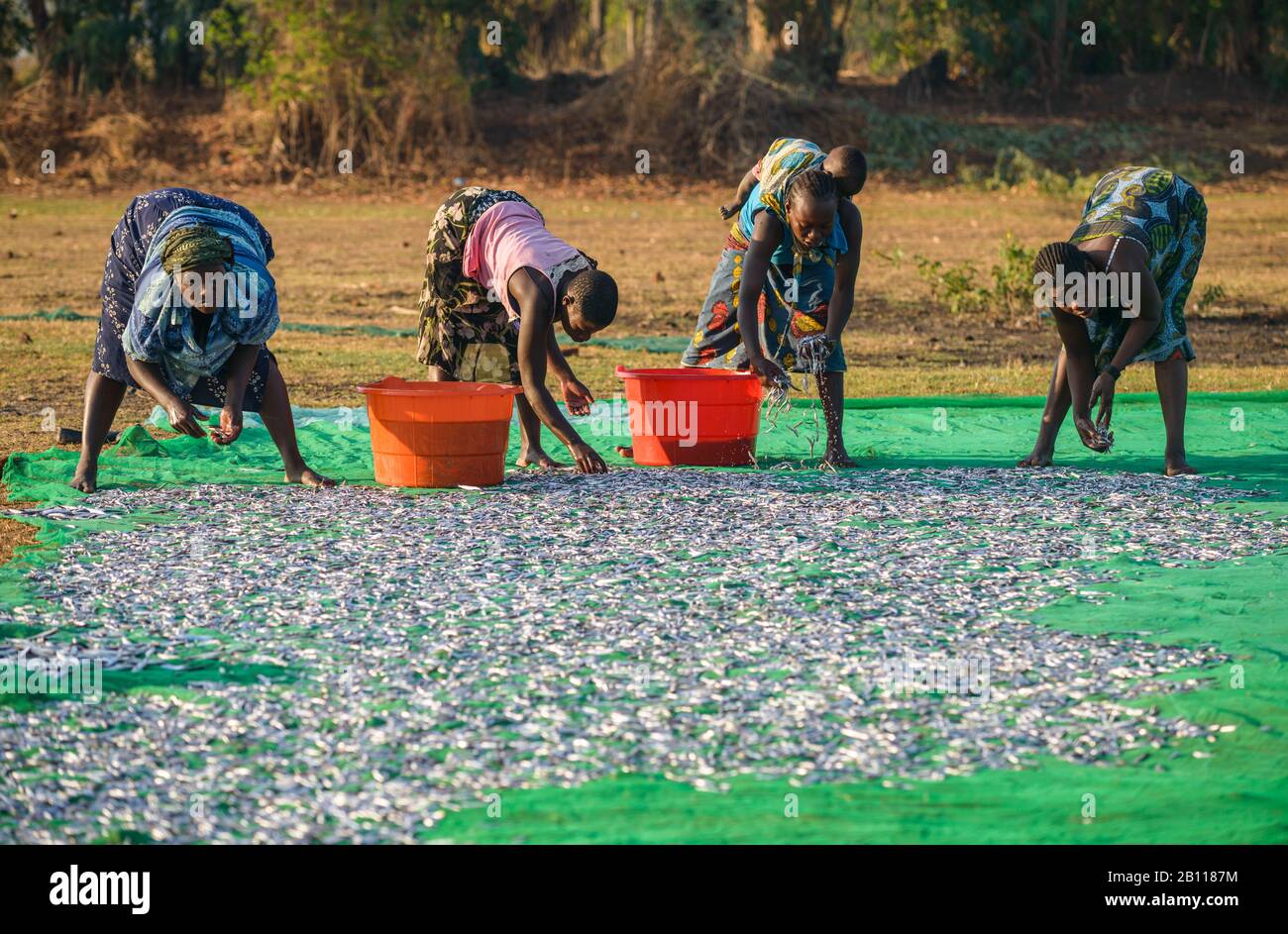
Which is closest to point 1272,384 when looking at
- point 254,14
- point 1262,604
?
point 1262,604

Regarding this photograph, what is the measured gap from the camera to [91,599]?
4.71m

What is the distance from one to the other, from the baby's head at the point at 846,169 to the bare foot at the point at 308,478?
2.46 meters

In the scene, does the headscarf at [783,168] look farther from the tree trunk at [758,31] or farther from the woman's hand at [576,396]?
the tree trunk at [758,31]

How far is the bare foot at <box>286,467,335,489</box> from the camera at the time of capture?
6.47 meters

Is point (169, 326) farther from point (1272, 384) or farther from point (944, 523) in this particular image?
point (1272, 384)

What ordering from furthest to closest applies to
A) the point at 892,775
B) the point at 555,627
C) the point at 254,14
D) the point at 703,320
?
the point at 254,14
the point at 703,320
the point at 555,627
the point at 892,775

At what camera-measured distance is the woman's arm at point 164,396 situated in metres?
5.75

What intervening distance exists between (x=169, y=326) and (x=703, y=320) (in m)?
2.44

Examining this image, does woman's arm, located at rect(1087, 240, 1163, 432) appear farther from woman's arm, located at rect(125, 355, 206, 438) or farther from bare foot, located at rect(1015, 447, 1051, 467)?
woman's arm, located at rect(125, 355, 206, 438)

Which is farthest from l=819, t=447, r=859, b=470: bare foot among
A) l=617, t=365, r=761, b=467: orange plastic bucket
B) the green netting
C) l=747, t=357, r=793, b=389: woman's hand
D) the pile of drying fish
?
l=747, t=357, r=793, b=389: woman's hand

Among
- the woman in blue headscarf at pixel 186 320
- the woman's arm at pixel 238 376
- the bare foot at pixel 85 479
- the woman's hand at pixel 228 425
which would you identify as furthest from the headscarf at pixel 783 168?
the bare foot at pixel 85 479

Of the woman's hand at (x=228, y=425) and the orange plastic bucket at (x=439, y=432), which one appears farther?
the orange plastic bucket at (x=439, y=432)

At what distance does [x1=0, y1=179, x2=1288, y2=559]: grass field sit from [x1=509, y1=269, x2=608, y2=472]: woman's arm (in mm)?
1974

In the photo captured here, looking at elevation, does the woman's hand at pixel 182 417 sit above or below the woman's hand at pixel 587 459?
above
